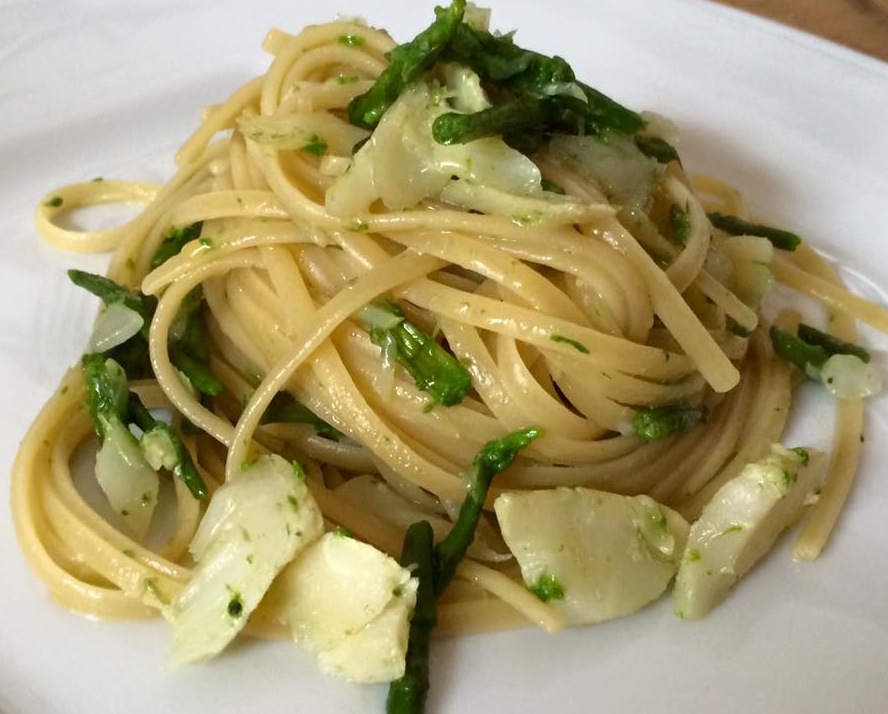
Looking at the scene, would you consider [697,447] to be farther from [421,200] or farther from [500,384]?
[421,200]

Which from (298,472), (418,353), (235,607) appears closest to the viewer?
(235,607)

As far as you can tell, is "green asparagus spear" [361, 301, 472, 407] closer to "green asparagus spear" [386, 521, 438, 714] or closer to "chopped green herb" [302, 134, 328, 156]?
"green asparagus spear" [386, 521, 438, 714]

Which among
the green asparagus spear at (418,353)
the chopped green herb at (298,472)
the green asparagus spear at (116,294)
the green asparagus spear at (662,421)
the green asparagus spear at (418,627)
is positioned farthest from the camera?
the green asparagus spear at (116,294)

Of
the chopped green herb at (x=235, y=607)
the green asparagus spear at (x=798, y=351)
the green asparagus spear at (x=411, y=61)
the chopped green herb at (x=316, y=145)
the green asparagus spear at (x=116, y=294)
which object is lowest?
the chopped green herb at (x=235, y=607)

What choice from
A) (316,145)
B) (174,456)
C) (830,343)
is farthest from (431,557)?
(830,343)

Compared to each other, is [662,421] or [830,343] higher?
[830,343]

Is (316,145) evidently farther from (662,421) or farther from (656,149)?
(662,421)

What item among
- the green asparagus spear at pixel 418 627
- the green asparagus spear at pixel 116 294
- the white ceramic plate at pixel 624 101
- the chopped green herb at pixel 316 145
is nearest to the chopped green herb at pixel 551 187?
the chopped green herb at pixel 316 145

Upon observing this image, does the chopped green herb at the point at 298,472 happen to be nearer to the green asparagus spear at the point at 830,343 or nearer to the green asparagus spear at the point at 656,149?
the green asparagus spear at the point at 656,149

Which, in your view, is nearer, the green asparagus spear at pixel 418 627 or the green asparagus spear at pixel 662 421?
the green asparagus spear at pixel 418 627
